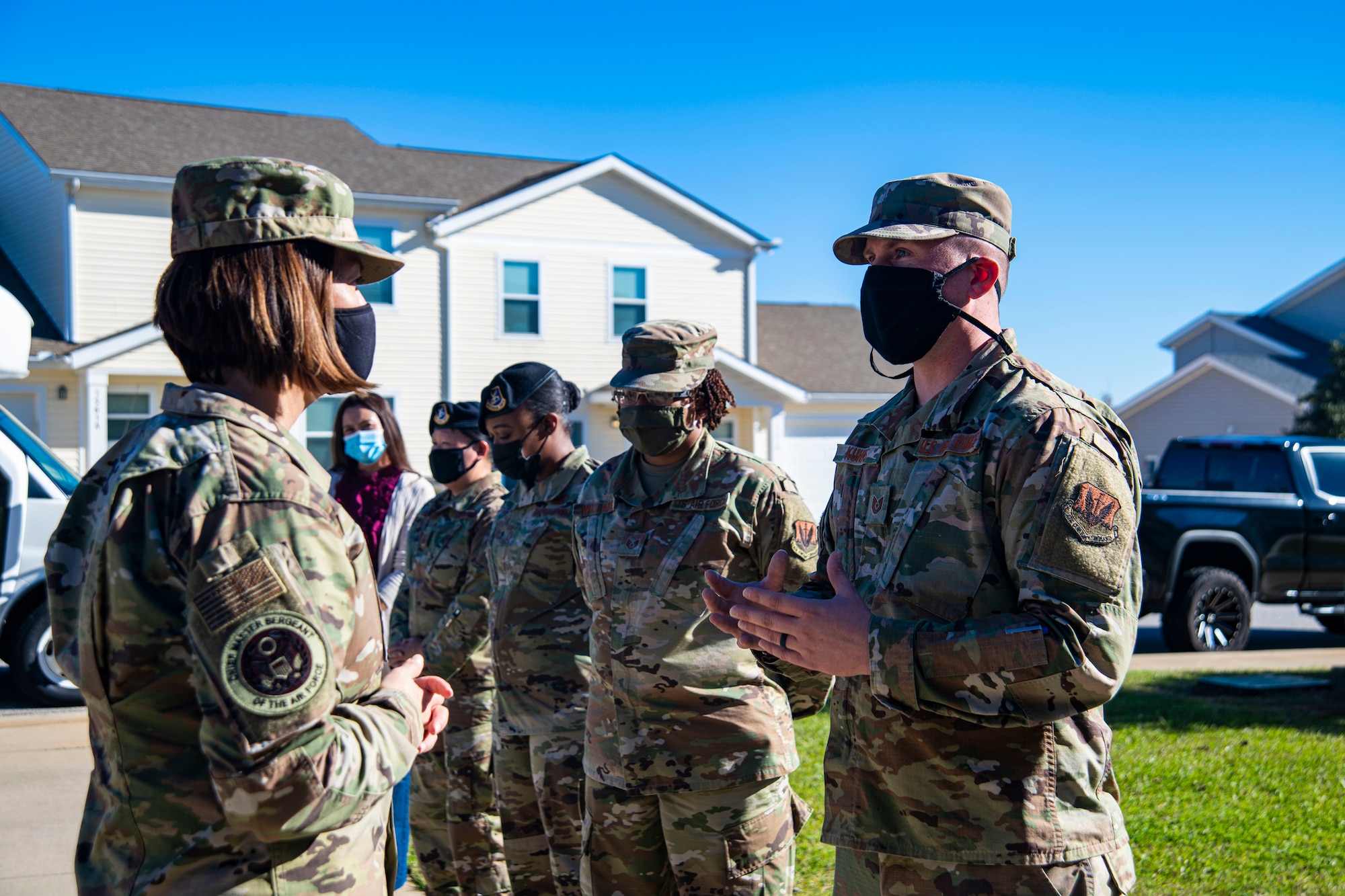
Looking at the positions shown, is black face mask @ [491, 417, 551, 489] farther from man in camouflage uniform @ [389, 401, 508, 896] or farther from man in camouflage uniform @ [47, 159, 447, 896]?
man in camouflage uniform @ [47, 159, 447, 896]

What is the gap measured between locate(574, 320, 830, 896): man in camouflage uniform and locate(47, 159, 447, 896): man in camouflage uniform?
5.29 ft

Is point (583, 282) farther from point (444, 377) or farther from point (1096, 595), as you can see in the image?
point (1096, 595)

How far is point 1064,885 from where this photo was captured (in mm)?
2229

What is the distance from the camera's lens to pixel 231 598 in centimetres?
159

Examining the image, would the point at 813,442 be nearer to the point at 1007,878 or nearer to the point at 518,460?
the point at 518,460

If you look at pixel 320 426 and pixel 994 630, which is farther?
pixel 320 426

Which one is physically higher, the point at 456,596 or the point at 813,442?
the point at 813,442

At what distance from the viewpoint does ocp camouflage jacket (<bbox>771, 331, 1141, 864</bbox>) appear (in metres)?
2.11

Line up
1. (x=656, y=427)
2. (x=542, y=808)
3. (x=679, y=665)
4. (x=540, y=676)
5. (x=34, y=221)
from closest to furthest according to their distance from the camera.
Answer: (x=679, y=665)
(x=656, y=427)
(x=542, y=808)
(x=540, y=676)
(x=34, y=221)

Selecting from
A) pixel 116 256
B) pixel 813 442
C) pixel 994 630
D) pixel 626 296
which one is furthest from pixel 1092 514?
pixel 813 442

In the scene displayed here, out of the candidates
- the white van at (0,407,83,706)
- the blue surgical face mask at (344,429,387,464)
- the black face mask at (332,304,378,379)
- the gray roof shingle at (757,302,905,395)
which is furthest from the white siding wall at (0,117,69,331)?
the black face mask at (332,304,378,379)

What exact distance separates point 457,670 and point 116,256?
597 inches

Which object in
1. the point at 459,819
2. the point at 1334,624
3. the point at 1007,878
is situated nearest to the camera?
the point at 1007,878

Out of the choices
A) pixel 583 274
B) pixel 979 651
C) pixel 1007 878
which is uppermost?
pixel 583 274
